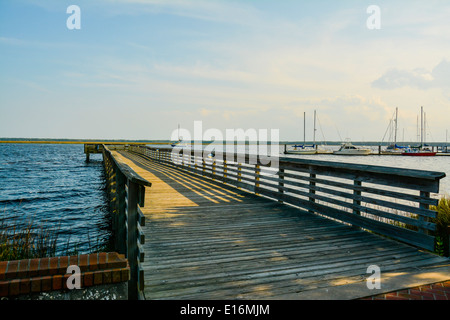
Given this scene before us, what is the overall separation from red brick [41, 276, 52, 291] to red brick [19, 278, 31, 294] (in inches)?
3.6

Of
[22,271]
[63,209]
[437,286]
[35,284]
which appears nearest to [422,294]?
[437,286]

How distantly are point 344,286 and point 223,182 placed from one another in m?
9.54

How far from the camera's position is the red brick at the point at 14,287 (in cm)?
253

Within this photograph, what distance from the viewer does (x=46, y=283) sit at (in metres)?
2.61

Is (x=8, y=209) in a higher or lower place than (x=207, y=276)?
lower

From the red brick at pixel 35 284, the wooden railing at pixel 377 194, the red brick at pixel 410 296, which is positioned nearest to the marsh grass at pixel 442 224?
the wooden railing at pixel 377 194

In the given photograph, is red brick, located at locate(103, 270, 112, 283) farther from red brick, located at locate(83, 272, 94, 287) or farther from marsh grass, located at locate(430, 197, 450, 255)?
marsh grass, located at locate(430, 197, 450, 255)

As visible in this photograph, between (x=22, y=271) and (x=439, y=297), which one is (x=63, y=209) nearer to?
(x=22, y=271)

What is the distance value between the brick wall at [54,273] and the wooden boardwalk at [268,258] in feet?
2.76

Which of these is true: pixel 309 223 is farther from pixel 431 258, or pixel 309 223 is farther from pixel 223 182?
pixel 223 182

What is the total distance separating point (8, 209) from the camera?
15.2 meters

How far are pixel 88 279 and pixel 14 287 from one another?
510 millimetres
